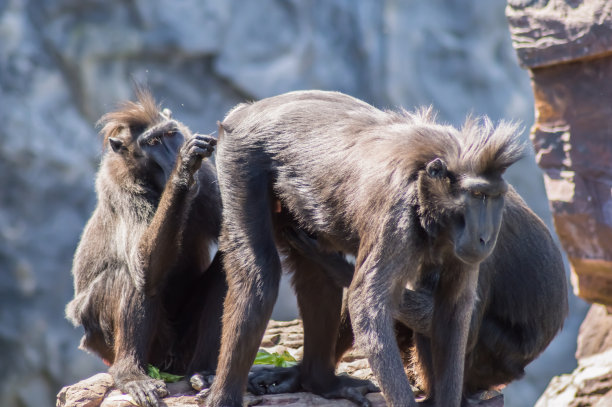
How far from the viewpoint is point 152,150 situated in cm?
507

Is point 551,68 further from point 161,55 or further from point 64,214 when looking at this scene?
point 64,214

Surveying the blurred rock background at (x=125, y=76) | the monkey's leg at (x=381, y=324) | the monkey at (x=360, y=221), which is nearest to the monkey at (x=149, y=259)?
the monkey at (x=360, y=221)

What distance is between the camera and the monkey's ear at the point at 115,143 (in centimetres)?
521

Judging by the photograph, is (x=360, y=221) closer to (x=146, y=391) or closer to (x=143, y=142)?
(x=146, y=391)

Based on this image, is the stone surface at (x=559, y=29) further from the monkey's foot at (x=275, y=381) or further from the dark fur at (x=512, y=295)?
the monkey's foot at (x=275, y=381)

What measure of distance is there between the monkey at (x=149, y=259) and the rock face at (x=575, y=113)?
295 centimetres

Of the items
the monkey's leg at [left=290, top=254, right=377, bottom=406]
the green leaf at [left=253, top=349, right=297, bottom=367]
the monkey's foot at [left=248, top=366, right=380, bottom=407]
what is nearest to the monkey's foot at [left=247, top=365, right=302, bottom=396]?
the monkey's foot at [left=248, top=366, right=380, bottom=407]

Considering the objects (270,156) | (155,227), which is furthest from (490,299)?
(155,227)

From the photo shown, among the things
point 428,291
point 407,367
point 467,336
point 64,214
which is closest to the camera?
point 467,336

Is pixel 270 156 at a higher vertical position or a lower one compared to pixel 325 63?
lower

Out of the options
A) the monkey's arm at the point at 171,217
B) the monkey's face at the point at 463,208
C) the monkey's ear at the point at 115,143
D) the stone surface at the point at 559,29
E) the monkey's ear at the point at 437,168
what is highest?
the stone surface at the point at 559,29

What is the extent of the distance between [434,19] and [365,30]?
1087 mm

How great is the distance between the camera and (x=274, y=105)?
4.67m

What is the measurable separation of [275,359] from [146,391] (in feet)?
3.94
